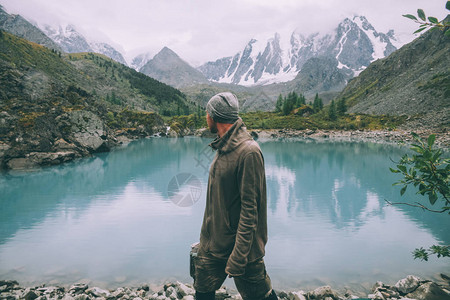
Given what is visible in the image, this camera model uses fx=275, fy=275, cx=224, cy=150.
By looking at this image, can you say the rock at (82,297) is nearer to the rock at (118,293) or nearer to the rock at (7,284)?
the rock at (118,293)

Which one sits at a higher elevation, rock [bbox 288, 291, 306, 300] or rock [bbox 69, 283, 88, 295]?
rock [bbox 288, 291, 306, 300]

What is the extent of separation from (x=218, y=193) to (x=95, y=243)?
9831mm

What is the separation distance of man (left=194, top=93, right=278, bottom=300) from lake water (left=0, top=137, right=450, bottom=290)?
456cm

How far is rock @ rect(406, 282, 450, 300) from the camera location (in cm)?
589

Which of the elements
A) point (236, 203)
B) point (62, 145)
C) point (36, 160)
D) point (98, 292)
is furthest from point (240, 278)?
point (62, 145)

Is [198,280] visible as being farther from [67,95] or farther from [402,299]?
[67,95]

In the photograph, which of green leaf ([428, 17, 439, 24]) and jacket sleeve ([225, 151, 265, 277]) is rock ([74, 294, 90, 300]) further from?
green leaf ([428, 17, 439, 24])

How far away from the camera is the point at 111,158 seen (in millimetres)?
37531

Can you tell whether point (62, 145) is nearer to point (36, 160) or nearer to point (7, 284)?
point (36, 160)

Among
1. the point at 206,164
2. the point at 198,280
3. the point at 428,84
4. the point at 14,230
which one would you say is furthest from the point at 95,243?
the point at 428,84

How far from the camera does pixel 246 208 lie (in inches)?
116

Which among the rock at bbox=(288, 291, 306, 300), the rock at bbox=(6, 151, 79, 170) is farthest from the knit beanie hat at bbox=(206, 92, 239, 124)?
the rock at bbox=(6, 151, 79, 170)

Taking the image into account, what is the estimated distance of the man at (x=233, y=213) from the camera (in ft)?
9.70

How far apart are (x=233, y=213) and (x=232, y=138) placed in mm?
877
